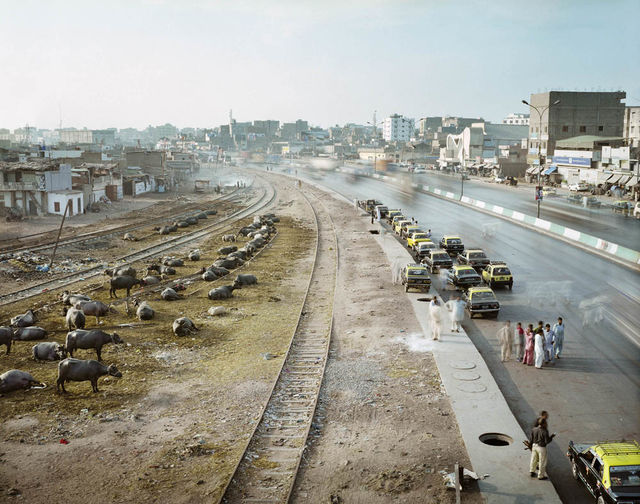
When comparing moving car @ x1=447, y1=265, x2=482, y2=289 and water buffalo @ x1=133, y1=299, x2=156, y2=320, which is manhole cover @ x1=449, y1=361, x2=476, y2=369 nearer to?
moving car @ x1=447, y1=265, x2=482, y2=289

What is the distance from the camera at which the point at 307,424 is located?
711 inches

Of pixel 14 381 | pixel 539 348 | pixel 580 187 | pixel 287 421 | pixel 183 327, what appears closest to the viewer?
pixel 287 421

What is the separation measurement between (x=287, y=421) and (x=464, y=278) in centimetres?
1912

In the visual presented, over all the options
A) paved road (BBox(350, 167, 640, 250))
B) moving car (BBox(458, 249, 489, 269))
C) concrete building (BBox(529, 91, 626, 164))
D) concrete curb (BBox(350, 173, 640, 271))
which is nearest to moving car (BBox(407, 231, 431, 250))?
moving car (BBox(458, 249, 489, 269))

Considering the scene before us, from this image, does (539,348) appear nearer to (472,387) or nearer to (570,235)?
(472,387)

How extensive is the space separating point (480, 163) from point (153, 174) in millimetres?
77963

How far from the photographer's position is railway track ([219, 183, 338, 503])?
14.7 meters

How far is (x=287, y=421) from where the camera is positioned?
18.4 m

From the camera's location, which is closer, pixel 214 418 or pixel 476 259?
pixel 214 418

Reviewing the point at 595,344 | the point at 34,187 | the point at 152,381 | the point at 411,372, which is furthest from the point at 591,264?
the point at 34,187

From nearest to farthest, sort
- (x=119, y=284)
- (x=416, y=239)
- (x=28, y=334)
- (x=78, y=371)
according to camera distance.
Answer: (x=78, y=371) → (x=28, y=334) → (x=119, y=284) → (x=416, y=239)

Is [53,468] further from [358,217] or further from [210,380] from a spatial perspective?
[358,217]

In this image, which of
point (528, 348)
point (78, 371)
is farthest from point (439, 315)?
point (78, 371)

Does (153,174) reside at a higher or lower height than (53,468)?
higher
